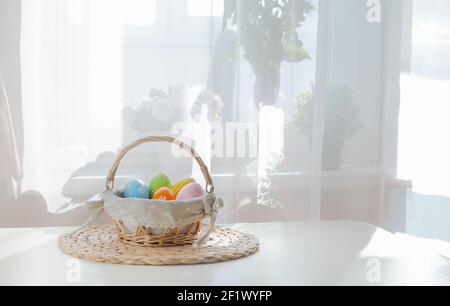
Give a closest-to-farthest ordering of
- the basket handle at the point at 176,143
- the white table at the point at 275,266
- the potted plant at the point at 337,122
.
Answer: the white table at the point at 275,266
the basket handle at the point at 176,143
the potted plant at the point at 337,122

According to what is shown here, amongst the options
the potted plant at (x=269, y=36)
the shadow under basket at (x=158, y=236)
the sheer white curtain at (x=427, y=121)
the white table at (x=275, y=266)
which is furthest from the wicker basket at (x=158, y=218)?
the sheer white curtain at (x=427, y=121)

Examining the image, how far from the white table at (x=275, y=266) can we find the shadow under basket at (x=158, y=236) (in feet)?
0.37

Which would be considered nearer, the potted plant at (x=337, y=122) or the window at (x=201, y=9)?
the window at (x=201, y=9)

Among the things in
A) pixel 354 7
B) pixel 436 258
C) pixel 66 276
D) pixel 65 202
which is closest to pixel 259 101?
pixel 354 7

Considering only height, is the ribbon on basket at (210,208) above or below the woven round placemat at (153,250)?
above

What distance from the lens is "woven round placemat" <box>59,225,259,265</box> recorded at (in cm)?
114

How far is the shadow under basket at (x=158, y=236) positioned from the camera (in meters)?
1.22

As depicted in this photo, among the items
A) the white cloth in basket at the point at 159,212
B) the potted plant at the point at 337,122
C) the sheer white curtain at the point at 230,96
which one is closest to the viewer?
the white cloth in basket at the point at 159,212

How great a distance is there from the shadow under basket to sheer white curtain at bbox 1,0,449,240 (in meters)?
0.60

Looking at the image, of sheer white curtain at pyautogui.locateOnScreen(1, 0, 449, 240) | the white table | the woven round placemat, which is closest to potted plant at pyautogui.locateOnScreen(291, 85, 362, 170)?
sheer white curtain at pyautogui.locateOnScreen(1, 0, 449, 240)

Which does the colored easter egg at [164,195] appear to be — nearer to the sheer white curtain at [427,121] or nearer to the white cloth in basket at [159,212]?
the white cloth in basket at [159,212]

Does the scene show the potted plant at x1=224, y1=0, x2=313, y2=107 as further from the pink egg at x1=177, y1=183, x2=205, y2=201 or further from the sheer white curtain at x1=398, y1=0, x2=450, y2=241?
the pink egg at x1=177, y1=183, x2=205, y2=201

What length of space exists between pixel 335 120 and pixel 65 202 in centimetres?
86

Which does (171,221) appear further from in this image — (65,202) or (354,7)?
(354,7)
